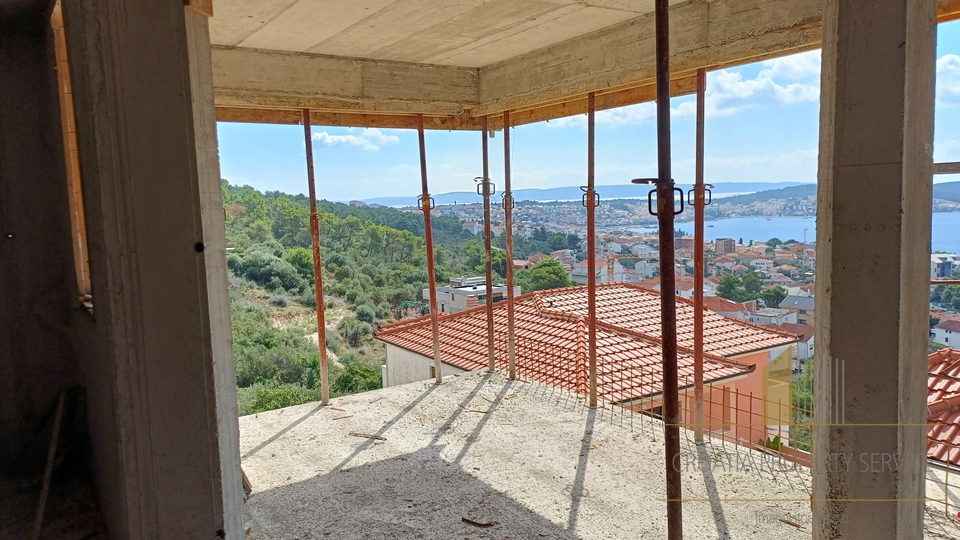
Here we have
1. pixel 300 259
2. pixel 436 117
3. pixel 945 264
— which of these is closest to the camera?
pixel 945 264

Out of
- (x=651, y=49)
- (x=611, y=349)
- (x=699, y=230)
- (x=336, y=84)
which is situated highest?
(x=336, y=84)

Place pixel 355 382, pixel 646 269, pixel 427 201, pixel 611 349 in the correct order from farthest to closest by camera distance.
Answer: pixel 355 382 → pixel 646 269 → pixel 611 349 → pixel 427 201

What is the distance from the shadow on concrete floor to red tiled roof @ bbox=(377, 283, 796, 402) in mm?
2983

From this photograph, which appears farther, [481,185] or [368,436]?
[481,185]

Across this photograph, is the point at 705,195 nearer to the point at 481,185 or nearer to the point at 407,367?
the point at 481,185

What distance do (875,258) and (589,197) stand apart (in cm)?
450

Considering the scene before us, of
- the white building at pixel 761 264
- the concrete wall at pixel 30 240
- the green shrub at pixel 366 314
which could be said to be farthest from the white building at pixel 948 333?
the green shrub at pixel 366 314

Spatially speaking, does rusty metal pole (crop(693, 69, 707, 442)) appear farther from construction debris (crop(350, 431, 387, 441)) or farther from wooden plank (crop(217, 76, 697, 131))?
construction debris (crop(350, 431, 387, 441))

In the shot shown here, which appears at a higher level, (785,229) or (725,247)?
(785,229)

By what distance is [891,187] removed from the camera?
2.56 meters

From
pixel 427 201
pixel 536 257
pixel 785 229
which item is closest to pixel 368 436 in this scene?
pixel 427 201

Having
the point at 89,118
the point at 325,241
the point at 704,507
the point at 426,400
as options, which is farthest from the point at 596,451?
the point at 325,241

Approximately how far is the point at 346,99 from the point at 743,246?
9753 mm

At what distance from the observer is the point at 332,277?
114 ft
